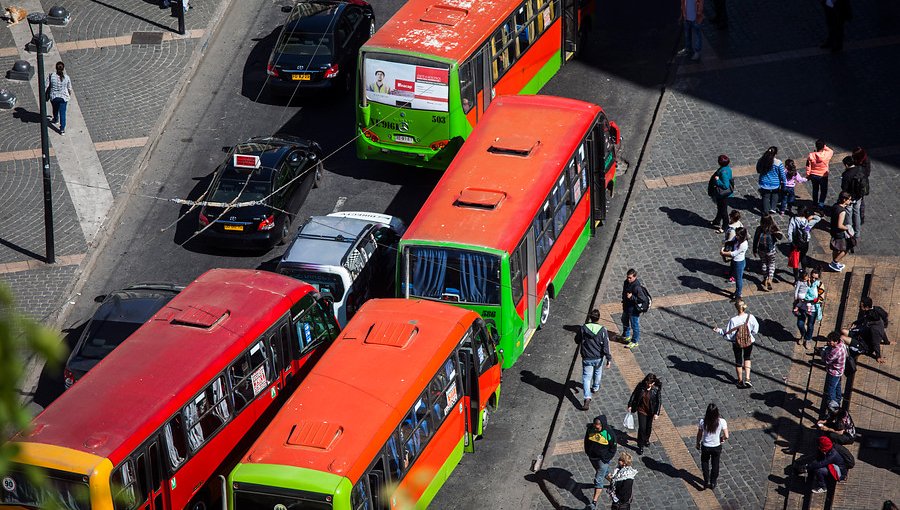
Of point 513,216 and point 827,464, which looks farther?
point 513,216

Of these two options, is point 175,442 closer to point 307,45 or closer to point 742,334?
point 742,334

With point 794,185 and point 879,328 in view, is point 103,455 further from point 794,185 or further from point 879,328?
point 794,185

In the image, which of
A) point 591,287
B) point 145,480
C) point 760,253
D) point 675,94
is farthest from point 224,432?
point 675,94

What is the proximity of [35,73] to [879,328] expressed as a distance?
22.7 m

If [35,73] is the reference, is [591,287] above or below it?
below

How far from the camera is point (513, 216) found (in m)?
21.9

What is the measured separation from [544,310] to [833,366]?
5661mm

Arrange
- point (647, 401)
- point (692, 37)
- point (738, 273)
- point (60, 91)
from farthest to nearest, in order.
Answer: point (692, 37) → point (60, 91) → point (738, 273) → point (647, 401)

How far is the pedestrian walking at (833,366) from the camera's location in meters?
20.8

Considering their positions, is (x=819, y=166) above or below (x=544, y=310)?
above

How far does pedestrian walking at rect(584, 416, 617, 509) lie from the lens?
19.5m

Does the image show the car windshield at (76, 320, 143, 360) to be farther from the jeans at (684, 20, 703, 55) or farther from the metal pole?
the jeans at (684, 20, 703, 55)

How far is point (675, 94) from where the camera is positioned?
3058cm

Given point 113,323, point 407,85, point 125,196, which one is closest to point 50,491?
point 113,323
